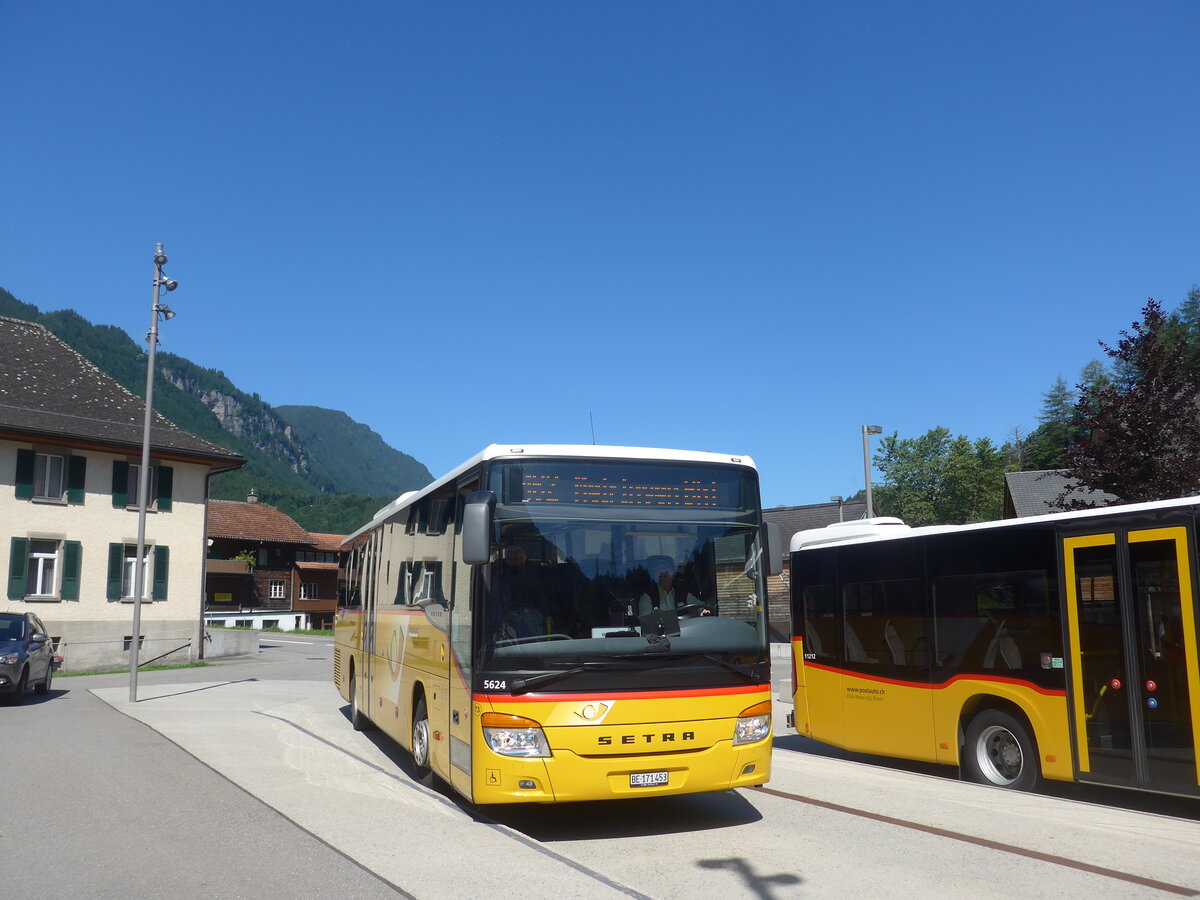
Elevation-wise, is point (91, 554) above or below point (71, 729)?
above

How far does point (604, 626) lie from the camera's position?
296 inches

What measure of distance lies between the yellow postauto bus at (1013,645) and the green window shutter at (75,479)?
2874 cm

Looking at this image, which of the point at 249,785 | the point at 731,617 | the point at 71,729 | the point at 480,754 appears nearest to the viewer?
the point at 480,754

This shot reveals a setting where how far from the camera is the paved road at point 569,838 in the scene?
6.23 m

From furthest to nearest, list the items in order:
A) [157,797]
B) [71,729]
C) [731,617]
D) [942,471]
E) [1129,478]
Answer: [942,471], [1129,478], [71,729], [157,797], [731,617]

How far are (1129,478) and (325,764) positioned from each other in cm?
1516

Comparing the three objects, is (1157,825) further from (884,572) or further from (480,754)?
(480,754)

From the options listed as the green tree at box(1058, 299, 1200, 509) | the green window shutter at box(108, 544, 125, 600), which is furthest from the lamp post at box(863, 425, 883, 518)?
the green window shutter at box(108, 544, 125, 600)

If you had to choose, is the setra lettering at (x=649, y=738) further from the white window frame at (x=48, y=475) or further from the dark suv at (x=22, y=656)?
the white window frame at (x=48, y=475)

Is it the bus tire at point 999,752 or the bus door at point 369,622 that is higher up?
the bus door at point 369,622

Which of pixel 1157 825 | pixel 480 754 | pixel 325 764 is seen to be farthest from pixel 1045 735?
pixel 325 764

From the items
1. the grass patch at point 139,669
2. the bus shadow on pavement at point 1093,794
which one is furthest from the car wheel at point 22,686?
the bus shadow on pavement at point 1093,794

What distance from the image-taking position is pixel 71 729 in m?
14.9

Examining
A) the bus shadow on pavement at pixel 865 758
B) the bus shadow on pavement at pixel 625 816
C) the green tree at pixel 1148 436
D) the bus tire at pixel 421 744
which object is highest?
the green tree at pixel 1148 436
